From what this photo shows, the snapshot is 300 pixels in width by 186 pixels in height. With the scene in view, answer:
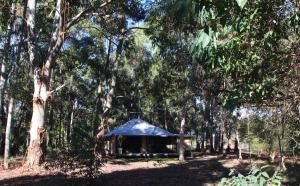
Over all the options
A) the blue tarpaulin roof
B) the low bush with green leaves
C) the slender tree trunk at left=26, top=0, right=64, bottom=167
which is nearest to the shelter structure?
the blue tarpaulin roof

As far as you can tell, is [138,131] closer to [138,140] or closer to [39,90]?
[138,140]

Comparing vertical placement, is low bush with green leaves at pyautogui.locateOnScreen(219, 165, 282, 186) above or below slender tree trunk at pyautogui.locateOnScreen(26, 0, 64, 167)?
below

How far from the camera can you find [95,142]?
1159 cm

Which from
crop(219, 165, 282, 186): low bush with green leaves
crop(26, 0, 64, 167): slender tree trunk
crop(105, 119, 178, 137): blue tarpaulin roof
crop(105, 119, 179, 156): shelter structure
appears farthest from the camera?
crop(105, 119, 179, 156): shelter structure

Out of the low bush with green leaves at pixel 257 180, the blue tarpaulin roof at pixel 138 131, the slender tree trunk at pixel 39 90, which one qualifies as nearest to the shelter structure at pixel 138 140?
the blue tarpaulin roof at pixel 138 131

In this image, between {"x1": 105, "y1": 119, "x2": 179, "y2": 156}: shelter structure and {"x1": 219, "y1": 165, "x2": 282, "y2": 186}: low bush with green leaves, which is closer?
{"x1": 219, "y1": 165, "x2": 282, "y2": 186}: low bush with green leaves

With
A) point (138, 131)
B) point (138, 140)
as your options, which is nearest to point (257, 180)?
point (138, 131)

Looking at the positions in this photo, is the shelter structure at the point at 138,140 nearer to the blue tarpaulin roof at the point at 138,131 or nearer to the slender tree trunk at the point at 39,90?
the blue tarpaulin roof at the point at 138,131

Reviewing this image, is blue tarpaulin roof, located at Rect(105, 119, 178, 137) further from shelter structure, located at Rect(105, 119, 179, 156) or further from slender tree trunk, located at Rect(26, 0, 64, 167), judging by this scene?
slender tree trunk, located at Rect(26, 0, 64, 167)

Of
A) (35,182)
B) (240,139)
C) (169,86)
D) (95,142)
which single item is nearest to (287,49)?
(95,142)

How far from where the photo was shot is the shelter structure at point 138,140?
34.1m

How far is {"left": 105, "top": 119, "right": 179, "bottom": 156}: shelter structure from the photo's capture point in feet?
112

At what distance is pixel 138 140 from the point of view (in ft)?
117

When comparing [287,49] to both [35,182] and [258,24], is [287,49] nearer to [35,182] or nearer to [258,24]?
[258,24]
